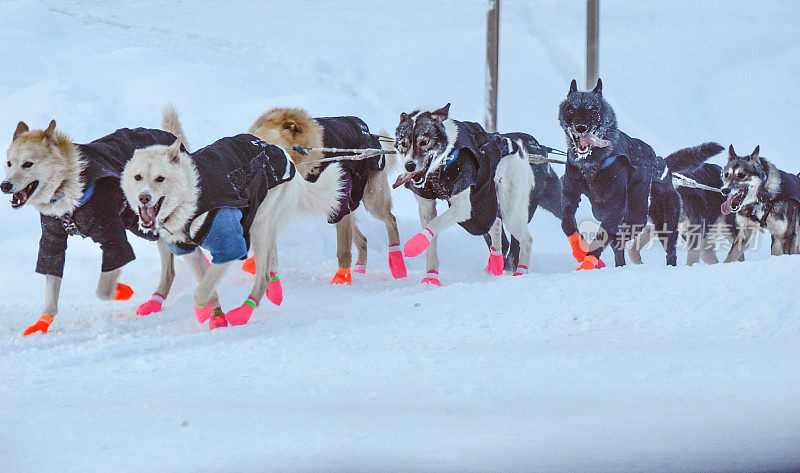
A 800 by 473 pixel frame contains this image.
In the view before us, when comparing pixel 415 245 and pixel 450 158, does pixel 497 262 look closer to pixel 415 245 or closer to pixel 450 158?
pixel 450 158

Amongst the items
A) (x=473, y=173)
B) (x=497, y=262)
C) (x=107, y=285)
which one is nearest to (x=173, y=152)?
(x=107, y=285)

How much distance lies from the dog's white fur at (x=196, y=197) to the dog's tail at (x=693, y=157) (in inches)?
122

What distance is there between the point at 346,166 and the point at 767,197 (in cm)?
318

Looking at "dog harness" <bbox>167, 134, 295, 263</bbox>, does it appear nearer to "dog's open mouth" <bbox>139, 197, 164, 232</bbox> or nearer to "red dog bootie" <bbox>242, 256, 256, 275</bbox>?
"dog's open mouth" <bbox>139, 197, 164, 232</bbox>

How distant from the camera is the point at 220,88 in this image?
11.8m

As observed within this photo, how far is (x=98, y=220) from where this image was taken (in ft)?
15.9

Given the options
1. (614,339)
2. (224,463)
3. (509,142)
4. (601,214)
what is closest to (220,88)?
(509,142)

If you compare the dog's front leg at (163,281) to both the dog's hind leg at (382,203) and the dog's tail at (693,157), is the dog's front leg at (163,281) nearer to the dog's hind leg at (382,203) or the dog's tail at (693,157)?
the dog's hind leg at (382,203)

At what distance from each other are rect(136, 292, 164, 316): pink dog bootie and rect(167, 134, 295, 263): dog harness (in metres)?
1.07

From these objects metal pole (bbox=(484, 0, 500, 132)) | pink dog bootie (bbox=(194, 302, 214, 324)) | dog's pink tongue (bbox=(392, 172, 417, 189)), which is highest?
metal pole (bbox=(484, 0, 500, 132))

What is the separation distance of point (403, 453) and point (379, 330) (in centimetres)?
194

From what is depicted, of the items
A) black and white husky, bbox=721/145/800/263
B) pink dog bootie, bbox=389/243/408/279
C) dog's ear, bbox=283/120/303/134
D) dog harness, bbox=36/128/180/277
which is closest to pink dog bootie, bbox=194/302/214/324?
dog harness, bbox=36/128/180/277

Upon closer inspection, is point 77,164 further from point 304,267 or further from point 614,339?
point 614,339

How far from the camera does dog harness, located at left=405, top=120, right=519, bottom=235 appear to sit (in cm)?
530
